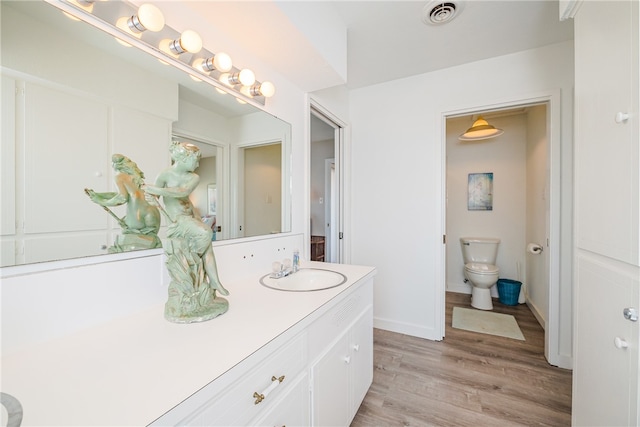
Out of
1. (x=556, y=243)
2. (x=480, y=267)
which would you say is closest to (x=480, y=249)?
(x=480, y=267)

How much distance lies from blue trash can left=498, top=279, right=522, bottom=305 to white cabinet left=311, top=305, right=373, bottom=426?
2.40 metres

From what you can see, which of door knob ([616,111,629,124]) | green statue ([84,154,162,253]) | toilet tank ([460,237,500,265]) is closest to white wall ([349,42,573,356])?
toilet tank ([460,237,500,265])

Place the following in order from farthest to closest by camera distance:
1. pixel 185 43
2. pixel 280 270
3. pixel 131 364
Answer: pixel 280 270
pixel 185 43
pixel 131 364

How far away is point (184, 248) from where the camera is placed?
808 millimetres

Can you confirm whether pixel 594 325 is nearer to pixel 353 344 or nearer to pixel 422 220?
pixel 353 344

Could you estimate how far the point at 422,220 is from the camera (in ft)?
7.54

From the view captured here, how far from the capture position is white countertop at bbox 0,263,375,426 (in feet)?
1.43

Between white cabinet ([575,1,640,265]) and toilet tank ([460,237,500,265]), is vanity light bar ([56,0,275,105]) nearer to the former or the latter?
white cabinet ([575,1,640,265])

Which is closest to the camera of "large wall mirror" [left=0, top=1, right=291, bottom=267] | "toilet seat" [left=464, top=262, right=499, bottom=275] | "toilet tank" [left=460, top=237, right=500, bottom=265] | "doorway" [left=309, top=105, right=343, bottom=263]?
"large wall mirror" [left=0, top=1, right=291, bottom=267]

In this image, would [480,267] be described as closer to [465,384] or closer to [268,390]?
[465,384]

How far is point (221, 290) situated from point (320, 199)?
10.8ft

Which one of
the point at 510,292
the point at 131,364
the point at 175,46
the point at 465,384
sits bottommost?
the point at 465,384

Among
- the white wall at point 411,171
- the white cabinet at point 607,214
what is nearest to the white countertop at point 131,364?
the white cabinet at point 607,214

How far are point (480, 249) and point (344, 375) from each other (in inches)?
109
